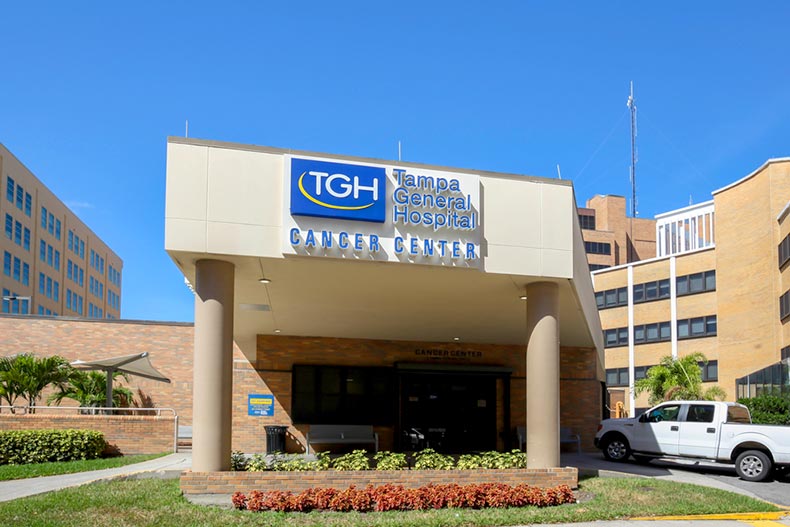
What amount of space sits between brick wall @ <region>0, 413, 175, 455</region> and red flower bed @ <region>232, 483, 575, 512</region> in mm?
11292

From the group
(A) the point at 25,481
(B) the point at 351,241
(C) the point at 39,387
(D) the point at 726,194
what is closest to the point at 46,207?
(C) the point at 39,387

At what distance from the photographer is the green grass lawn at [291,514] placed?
11586mm

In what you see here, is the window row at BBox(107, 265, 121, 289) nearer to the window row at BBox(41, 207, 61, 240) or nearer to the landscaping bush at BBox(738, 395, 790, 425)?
the window row at BBox(41, 207, 61, 240)

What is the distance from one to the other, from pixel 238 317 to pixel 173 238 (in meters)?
7.89

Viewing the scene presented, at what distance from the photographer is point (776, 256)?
43.8 meters

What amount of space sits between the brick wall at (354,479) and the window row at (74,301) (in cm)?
7288

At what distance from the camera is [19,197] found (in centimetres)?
6731

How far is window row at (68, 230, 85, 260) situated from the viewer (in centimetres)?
8278

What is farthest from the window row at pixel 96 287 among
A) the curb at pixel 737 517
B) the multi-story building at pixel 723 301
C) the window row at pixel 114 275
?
the curb at pixel 737 517

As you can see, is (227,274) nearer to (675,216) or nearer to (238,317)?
(238,317)

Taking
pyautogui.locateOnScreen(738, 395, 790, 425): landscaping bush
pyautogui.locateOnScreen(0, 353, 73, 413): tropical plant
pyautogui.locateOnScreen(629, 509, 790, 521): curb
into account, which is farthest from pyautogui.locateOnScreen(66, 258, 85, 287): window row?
pyautogui.locateOnScreen(629, 509, 790, 521): curb

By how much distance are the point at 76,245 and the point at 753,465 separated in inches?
3077

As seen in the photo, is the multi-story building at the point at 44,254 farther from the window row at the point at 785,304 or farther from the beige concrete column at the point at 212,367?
the window row at the point at 785,304

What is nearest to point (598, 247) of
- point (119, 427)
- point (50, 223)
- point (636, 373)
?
point (636, 373)
